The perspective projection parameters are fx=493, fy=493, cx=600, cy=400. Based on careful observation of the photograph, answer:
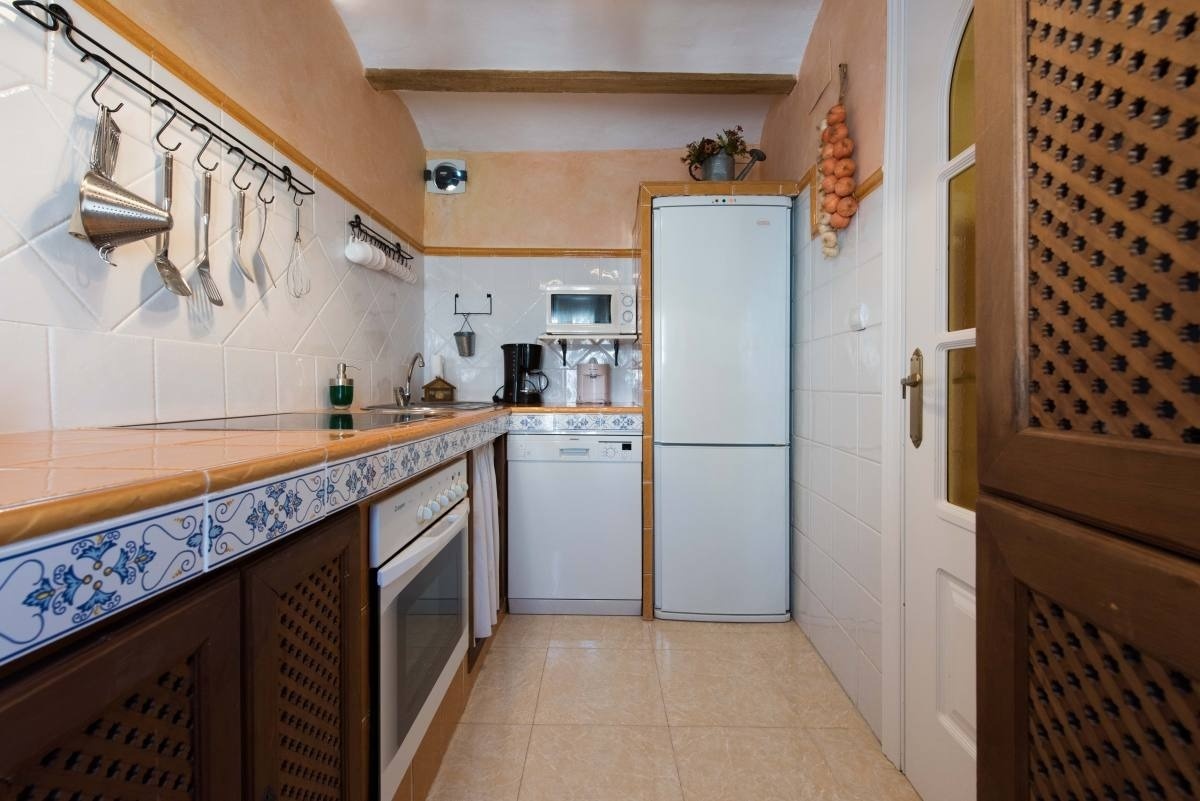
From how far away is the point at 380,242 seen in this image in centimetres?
216

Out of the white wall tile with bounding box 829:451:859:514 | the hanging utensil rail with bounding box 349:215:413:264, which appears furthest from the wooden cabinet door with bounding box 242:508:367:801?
the hanging utensil rail with bounding box 349:215:413:264

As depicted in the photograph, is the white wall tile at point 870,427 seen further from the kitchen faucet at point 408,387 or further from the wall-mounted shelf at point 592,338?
the kitchen faucet at point 408,387

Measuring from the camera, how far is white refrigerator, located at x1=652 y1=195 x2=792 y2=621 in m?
2.06

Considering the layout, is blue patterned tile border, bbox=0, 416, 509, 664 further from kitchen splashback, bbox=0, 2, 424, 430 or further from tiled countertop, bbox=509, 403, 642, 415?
tiled countertop, bbox=509, 403, 642, 415

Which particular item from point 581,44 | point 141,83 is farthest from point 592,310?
point 141,83

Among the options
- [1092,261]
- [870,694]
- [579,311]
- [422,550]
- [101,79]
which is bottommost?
[870,694]

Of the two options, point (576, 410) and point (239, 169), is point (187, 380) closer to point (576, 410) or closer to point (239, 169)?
point (239, 169)

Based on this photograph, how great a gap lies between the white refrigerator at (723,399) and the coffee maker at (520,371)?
787 mm

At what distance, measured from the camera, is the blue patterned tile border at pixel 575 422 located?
2172mm

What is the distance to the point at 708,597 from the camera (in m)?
2.13

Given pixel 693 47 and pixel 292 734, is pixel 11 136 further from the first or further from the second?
pixel 693 47

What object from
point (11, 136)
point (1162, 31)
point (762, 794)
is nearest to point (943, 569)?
point (762, 794)

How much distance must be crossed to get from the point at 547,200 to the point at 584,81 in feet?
2.34

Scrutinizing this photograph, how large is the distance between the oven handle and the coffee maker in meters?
1.28
